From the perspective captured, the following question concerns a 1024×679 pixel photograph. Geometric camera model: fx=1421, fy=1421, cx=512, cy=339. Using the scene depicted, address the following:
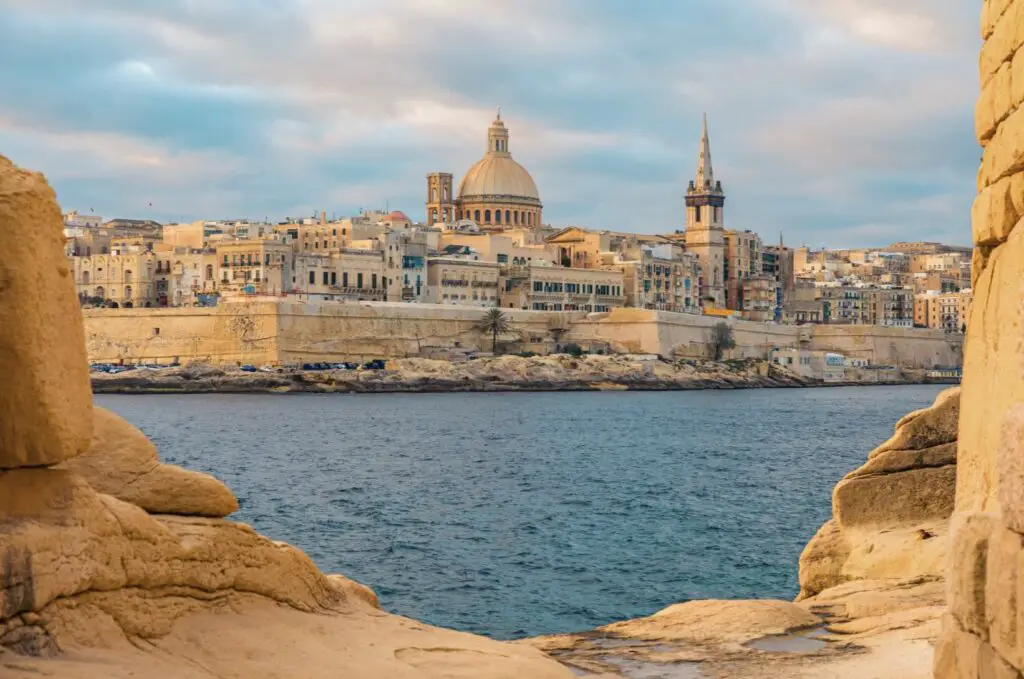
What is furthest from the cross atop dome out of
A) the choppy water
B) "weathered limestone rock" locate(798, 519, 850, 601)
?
"weathered limestone rock" locate(798, 519, 850, 601)

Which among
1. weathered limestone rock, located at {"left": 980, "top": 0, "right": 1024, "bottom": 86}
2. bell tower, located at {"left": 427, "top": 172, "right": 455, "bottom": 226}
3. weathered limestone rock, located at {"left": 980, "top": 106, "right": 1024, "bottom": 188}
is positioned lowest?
weathered limestone rock, located at {"left": 980, "top": 106, "right": 1024, "bottom": 188}

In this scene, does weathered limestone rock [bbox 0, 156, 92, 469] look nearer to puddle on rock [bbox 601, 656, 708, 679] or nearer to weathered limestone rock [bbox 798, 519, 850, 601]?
puddle on rock [bbox 601, 656, 708, 679]

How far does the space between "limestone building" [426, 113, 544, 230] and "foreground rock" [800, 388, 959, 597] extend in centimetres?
8364

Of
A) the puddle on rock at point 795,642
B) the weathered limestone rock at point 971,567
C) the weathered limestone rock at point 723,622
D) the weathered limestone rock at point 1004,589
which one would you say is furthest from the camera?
the weathered limestone rock at point 723,622

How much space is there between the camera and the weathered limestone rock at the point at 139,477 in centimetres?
605

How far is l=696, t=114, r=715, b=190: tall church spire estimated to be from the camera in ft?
302

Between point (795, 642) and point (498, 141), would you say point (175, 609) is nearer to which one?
point (795, 642)

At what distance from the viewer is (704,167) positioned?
3671 inches

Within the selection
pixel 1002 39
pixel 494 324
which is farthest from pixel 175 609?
pixel 494 324

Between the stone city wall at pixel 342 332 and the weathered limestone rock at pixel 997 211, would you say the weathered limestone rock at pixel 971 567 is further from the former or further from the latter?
the stone city wall at pixel 342 332

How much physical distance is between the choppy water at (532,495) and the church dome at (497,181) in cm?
4629

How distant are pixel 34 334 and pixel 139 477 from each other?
1.21 m

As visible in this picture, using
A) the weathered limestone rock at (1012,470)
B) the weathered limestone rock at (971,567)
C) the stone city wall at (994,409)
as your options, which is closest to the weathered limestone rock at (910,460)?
the stone city wall at (994,409)

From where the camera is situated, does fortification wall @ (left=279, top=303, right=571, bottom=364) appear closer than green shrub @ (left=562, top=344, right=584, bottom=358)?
Yes
